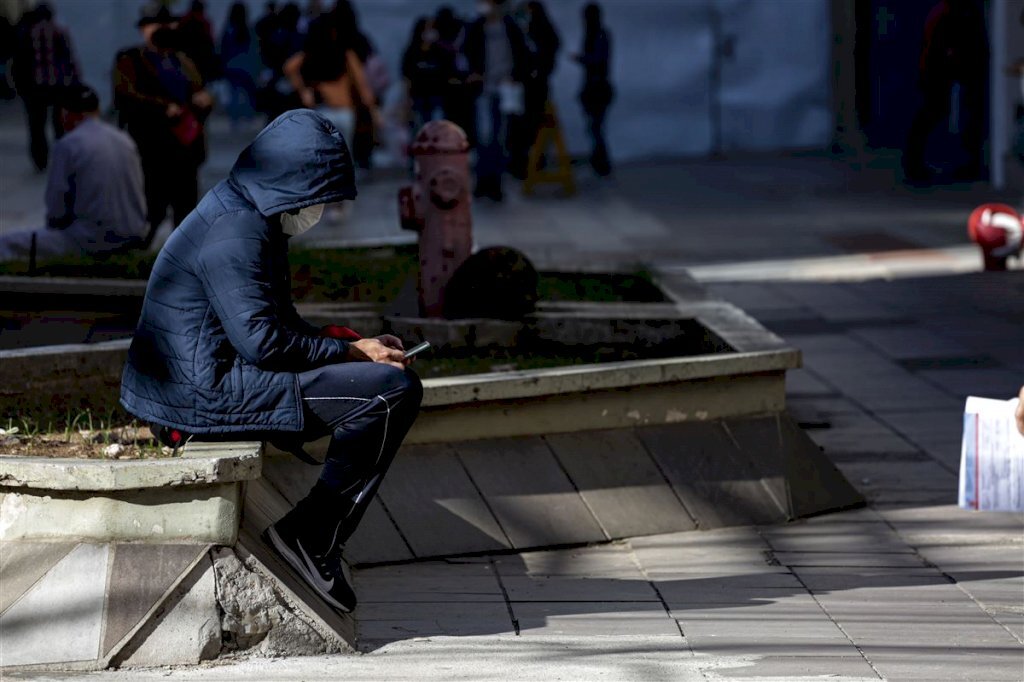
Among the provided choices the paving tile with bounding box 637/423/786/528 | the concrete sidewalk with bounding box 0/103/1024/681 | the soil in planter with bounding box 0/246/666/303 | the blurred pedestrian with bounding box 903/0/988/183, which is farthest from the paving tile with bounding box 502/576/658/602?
the blurred pedestrian with bounding box 903/0/988/183

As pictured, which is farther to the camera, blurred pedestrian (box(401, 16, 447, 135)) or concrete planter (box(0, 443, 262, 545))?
blurred pedestrian (box(401, 16, 447, 135))

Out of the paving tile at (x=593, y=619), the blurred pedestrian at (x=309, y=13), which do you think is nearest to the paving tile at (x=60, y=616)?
the paving tile at (x=593, y=619)

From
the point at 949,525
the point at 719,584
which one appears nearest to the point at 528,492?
the point at 719,584

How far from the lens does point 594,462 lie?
630 cm

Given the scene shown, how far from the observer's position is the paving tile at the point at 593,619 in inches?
198

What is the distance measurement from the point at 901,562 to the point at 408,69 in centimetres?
1272

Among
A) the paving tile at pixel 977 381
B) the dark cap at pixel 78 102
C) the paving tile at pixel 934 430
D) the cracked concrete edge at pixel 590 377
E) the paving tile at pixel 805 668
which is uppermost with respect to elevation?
the dark cap at pixel 78 102

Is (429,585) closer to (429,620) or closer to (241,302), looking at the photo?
(429,620)

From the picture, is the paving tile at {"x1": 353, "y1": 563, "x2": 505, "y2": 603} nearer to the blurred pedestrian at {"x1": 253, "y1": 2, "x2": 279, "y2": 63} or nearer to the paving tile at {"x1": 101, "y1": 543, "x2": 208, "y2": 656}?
the paving tile at {"x1": 101, "y1": 543, "x2": 208, "y2": 656}

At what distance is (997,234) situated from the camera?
12578mm

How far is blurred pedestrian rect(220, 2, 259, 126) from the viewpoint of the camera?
22.9 m

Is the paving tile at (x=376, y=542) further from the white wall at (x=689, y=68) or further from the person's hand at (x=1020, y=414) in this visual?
the white wall at (x=689, y=68)

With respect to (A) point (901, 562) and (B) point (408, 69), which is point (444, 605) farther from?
(B) point (408, 69)

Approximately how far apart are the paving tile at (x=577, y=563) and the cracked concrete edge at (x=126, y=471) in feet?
4.50
